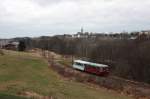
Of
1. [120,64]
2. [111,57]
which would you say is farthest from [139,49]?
[111,57]

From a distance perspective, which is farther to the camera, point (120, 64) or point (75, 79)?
point (120, 64)

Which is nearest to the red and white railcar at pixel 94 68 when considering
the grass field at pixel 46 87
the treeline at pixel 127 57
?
the treeline at pixel 127 57

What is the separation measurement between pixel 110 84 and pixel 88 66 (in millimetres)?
10457

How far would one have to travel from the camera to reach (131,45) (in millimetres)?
73312

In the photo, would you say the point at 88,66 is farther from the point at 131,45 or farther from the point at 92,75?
the point at 131,45

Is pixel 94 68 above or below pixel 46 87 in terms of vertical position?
below

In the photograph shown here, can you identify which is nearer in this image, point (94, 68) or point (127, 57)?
point (94, 68)

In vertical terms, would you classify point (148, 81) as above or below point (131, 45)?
below

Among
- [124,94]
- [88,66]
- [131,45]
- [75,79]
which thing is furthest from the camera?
[131,45]

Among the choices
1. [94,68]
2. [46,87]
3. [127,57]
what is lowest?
[94,68]

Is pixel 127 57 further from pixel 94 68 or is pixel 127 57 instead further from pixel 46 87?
pixel 46 87

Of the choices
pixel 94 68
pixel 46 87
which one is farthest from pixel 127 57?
pixel 46 87

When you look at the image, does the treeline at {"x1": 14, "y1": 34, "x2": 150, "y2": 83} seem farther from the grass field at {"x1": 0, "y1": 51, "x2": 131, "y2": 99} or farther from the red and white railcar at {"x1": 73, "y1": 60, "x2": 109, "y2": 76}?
the grass field at {"x1": 0, "y1": 51, "x2": 131, "y2": 99}

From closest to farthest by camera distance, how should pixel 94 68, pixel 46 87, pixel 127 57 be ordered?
pixel 46 87, pixel 94 68, pixel 127 57
